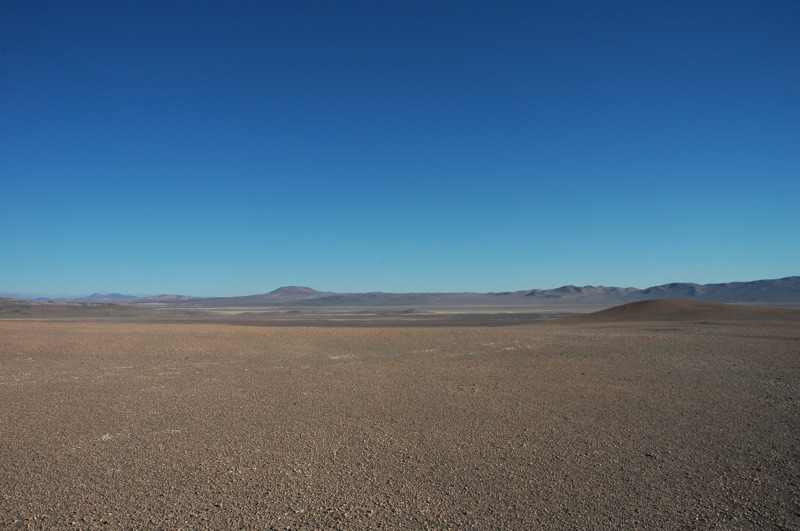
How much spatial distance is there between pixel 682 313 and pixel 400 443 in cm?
3018

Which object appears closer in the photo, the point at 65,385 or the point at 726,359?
the point at 65,385

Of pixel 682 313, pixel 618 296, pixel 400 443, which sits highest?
pixel 618 296

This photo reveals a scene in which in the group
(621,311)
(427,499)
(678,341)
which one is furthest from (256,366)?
(621,311)

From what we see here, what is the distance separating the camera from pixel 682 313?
31.7 meters

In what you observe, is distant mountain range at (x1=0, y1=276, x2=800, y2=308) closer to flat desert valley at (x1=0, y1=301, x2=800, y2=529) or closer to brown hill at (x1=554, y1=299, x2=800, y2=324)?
brown hill at (x1=554, y1=299, x2=800, y2=324)

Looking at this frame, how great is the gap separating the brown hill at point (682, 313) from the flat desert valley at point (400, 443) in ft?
54.2

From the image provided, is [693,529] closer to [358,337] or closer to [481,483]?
[481,483]

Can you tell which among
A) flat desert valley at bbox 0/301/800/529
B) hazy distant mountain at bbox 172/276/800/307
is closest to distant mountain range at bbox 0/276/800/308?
hazy distant mountain at bbox 172/276/800/307

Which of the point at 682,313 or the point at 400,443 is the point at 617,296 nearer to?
the point at 682,313

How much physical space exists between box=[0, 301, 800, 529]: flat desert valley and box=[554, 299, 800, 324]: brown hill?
16530 mm

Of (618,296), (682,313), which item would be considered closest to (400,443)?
(682,313)

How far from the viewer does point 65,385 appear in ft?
34.1

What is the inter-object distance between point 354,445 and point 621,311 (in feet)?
108

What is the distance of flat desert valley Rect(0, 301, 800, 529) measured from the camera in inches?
185
